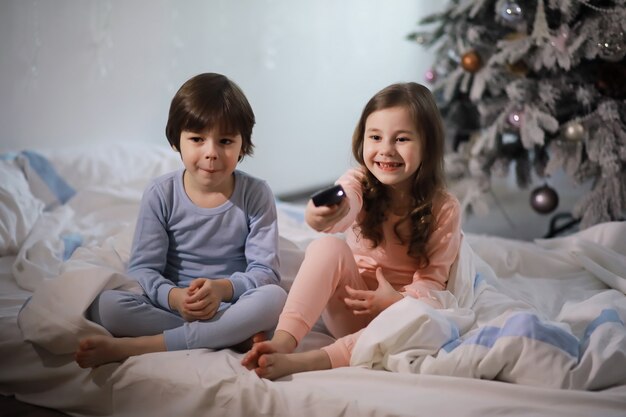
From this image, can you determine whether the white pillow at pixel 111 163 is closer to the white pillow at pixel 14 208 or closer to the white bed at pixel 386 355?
the white pillow at pixel 14 208

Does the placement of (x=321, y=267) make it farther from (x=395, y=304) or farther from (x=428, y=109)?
(x=428, y=109)

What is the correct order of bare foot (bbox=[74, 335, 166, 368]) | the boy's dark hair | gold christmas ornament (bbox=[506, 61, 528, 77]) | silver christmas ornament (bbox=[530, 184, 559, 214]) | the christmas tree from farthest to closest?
silver christmas ornament (bbox=[530, 184, 559, 214]) → gold christmas ornament (bbox=[506, 61, 528, 77]) → the christmas tree → the boy's dark hair → bare foot (bbox=[74, 335, 166, 368])

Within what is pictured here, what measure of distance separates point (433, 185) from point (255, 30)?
1.66 meters

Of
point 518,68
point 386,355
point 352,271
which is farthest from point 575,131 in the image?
point 386,355

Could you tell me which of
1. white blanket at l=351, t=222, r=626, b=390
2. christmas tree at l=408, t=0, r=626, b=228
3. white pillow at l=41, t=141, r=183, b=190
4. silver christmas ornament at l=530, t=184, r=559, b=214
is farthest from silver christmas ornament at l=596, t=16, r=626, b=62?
white pillow at l=41, t=141, r=183, b=190

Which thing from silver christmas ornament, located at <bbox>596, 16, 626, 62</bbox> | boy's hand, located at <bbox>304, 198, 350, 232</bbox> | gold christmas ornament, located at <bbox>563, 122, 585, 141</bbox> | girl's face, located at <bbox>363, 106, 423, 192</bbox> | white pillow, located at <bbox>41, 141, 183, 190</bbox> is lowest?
white pillow, located at <bbox>41, 141, 183, 190</bbox>

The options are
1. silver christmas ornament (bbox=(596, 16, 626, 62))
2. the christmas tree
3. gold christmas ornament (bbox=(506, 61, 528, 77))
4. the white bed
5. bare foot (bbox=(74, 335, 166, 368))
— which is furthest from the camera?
gold christmas ornament (bbox=(506, 61, 528, 77))

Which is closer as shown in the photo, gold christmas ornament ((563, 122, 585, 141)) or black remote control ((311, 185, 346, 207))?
black remote control ((311, 185, 346, 207))

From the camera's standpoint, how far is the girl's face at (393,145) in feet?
4.89

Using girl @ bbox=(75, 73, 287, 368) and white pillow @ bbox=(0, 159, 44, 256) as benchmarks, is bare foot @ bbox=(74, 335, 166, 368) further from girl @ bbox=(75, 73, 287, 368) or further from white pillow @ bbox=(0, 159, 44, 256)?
white pillow @ bbox=(0, 159, 44, 256)

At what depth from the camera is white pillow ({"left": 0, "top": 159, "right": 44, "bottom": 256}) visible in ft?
6.26

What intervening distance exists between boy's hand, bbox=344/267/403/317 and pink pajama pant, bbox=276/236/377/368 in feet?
0.12

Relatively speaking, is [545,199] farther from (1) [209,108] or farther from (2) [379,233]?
(1) [209,108]

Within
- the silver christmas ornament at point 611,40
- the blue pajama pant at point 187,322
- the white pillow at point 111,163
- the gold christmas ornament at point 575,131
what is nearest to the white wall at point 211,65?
the white pillow at point 111,163
